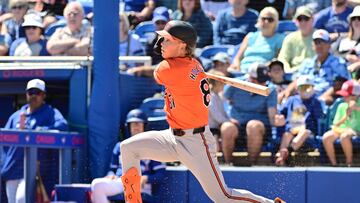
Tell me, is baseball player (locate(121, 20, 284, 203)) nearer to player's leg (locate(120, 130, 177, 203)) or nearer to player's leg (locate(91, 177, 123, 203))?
player's leg (locate(120, 130, 177, 203))

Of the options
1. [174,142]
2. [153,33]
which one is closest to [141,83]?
[153,33]

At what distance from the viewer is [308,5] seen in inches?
390

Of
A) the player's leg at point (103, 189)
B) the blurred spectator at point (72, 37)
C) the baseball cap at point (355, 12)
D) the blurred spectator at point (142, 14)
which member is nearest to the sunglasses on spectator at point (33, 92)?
the blurred spectator at point (72, 37)

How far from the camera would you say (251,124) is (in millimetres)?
8398

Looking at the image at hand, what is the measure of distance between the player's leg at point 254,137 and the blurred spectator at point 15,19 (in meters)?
3.35

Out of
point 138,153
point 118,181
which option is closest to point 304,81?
point 118,181

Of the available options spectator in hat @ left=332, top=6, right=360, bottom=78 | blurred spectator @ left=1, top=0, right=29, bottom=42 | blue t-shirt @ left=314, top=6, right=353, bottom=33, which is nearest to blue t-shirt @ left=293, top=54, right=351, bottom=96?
spectator in hat @ left=332, top=6, right=360, bottom=78

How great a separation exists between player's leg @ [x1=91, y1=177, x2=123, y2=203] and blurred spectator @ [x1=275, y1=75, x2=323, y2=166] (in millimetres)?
1594

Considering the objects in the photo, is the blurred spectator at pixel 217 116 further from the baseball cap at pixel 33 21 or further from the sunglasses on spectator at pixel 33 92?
the baseball cap at pixel 33 21

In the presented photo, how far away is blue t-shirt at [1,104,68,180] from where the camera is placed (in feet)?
27.8

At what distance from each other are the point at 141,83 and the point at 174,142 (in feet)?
11.2

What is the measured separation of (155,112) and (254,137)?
3.85 ft

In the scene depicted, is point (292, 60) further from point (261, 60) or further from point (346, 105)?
point (346, 105)

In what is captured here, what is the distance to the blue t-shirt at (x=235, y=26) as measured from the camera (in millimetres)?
9828
